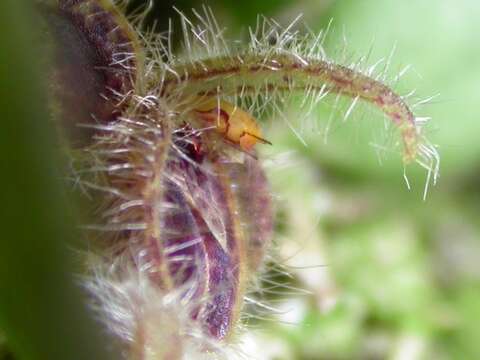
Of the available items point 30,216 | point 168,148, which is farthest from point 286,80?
point 30,216

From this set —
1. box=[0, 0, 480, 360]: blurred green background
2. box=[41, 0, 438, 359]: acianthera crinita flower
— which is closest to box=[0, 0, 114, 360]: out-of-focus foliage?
box=[41, 0, 438, 359]: acianthera crinita flower

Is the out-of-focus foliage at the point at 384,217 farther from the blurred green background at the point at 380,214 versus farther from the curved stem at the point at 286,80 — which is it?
the curved stem at the point at 286,80

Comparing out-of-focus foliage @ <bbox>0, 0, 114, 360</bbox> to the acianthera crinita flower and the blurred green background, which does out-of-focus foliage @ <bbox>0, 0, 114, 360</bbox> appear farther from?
the blurred green background

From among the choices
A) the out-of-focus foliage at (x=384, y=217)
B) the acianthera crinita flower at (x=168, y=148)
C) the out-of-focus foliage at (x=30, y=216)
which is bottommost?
the out-of-focus foliage at (x=384, y=217)

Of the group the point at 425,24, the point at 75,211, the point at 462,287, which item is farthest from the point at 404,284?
the point at 75,211

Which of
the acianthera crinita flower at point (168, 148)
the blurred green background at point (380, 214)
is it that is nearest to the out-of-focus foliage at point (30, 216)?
the acianthera crinita flower at point (168, 148)

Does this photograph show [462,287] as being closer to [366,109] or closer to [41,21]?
[366,109]

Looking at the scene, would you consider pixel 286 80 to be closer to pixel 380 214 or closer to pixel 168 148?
pixel 168 148
